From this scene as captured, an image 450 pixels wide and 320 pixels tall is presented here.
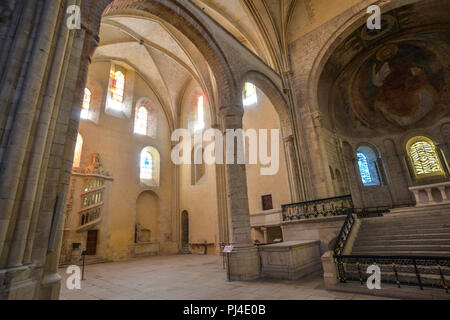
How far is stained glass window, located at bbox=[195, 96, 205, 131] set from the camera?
A: 1662 centimetres

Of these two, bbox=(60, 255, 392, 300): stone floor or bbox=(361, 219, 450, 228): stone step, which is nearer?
bbox=(60, 255, 392, 300): stone floor

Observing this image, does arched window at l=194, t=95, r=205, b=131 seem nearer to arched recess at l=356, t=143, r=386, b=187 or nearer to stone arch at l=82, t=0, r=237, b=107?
stone arch at l=82, t=0, r=237, b=107

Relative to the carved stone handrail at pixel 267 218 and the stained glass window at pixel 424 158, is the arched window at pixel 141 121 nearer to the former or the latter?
the carved stone handrail at pixel 267 218

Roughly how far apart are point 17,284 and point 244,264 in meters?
4.71

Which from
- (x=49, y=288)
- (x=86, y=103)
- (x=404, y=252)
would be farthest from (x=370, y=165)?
(x=86, y=103)

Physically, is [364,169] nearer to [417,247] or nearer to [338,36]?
[338,36]

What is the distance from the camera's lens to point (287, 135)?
11.9 metres

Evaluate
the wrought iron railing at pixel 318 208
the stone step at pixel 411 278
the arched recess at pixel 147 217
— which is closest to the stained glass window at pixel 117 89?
the arched recess at pixel 147 217

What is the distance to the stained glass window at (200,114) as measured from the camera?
16616mm

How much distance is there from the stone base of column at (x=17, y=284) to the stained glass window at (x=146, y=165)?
13392 millimetres

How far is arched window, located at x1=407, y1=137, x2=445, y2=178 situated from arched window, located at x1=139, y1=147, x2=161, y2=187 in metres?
16.3

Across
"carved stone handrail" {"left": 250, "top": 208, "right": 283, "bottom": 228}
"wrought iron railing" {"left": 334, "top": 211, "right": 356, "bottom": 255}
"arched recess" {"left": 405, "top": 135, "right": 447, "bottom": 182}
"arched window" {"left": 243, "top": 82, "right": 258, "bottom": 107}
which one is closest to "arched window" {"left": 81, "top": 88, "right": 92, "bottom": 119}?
"arched window" {"left": 243, "top": 82, "right": 258, "bottom": 107}
